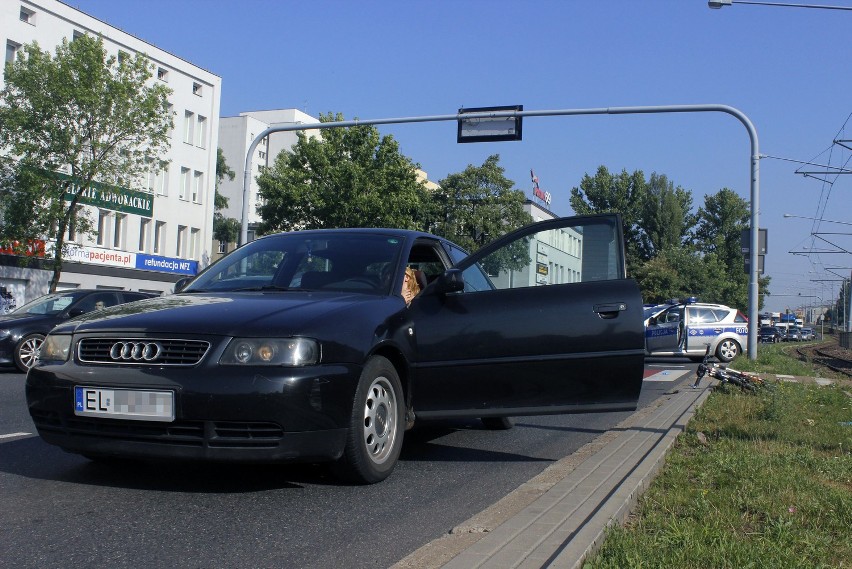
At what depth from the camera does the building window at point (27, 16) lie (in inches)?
1486

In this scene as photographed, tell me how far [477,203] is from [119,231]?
25.7 metres

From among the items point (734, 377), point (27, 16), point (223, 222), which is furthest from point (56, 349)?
point (223, 222)

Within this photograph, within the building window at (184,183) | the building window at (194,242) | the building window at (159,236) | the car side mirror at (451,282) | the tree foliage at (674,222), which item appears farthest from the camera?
the tree foliage at (674,222)

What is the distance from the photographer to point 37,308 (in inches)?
580

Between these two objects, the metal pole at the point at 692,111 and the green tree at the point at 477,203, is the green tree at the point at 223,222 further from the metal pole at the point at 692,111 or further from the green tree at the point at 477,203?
the metal pole at the point at 692,111

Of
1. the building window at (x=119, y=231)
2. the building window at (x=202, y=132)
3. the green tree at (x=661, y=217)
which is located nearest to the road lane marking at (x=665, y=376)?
the building window at (x=119, y=231)

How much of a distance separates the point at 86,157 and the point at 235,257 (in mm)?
26032

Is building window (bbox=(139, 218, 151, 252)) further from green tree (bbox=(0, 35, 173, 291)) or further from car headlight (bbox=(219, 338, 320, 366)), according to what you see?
car headlight (bbox=(219, 338, 320, 366))

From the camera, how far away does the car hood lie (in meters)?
4.53

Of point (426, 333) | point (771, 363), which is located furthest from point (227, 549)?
point (771, 363)

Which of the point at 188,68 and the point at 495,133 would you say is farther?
the point at 188,68

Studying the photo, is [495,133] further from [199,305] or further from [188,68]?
[188,68]

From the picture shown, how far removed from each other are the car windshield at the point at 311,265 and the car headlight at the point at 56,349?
1.24m

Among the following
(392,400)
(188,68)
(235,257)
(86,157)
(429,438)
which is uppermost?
(188,68)
